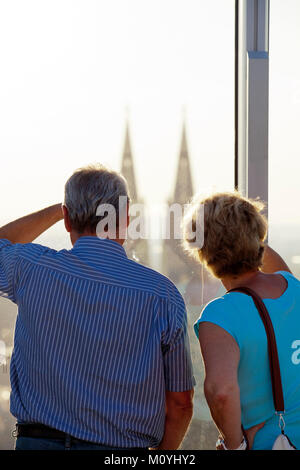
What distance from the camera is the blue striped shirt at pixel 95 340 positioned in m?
1.24

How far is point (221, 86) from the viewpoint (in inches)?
79.8

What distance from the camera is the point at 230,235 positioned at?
4.27 ft

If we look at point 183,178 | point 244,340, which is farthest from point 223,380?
point 183,178

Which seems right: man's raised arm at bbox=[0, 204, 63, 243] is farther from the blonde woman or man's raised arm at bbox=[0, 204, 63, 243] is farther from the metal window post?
the metal window post


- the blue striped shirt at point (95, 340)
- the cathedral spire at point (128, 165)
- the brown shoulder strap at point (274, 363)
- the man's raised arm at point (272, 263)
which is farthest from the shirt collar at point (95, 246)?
the cathedral spire at point (128, 165)

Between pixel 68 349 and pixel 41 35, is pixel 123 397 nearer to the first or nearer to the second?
pixel 68 349

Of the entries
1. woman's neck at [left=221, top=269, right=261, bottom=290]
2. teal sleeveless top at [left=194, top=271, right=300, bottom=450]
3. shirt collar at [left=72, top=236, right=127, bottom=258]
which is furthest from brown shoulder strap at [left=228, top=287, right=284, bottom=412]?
shirt collar at [left=72, top=236, right=127, bottom=258]

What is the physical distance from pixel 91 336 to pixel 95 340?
0.01 meters

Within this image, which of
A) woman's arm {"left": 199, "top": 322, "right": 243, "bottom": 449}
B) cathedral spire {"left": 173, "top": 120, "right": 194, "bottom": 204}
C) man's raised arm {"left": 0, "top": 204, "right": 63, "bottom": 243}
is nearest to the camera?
woman's arm {"left": 199, "top": 322, "right": 243, "bottom": 449}

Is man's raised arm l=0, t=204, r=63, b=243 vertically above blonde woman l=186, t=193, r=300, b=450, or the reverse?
man's raised arm l=0, t=204, r=63, b=243

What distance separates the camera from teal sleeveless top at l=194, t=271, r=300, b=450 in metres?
1.20

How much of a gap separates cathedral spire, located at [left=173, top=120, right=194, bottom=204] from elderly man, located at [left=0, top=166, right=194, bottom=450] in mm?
740

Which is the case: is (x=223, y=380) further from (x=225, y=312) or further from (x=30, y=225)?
(x=30, y=225)

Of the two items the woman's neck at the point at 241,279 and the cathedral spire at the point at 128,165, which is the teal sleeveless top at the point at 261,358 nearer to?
the woman's neck at the point at 241,279
